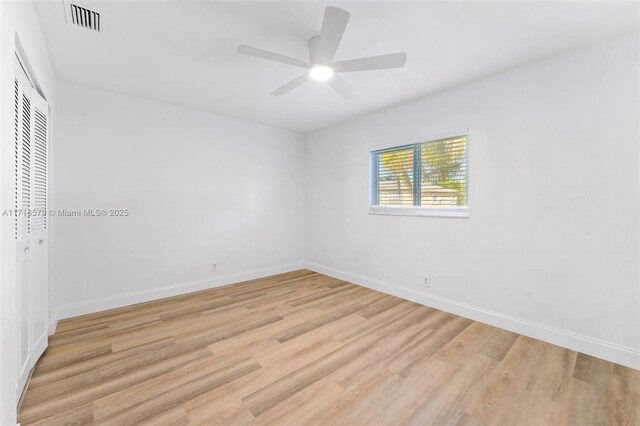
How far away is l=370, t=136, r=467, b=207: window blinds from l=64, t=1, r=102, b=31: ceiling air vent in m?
3.17

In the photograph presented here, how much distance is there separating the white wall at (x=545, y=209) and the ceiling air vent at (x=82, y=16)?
3107mm

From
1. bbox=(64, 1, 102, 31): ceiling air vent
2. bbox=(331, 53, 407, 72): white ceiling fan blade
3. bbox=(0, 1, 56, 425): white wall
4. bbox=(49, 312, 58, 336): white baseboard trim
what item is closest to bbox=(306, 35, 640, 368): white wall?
bbox=(331, 53, 407, 72): white ceiling fan blade

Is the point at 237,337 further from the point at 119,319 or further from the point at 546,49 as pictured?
the point at 546,49

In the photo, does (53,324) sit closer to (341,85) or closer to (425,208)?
(341,85)

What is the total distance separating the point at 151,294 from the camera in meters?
3.45

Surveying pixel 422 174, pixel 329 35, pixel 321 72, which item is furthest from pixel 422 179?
pixel 329 35

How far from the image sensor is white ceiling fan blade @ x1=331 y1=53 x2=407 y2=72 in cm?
196

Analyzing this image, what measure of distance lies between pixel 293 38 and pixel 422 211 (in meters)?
2.34

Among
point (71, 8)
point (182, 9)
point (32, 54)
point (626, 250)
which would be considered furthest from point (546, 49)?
point (32, 54)

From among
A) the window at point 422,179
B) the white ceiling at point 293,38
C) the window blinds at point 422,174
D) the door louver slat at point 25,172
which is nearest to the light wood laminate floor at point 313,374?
the door louver slat at point 25,172

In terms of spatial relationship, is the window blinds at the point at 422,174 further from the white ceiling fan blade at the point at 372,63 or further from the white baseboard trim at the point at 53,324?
the white baseboard trim at the point at 53,324

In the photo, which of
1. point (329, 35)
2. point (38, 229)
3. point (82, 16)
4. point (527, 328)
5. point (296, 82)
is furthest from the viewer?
point (527, 328)

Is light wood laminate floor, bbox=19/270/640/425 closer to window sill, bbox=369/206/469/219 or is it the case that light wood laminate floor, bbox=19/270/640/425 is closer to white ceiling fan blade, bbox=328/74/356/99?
window sill, bbox=369/206/469/219

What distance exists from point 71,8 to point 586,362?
4571 mm
